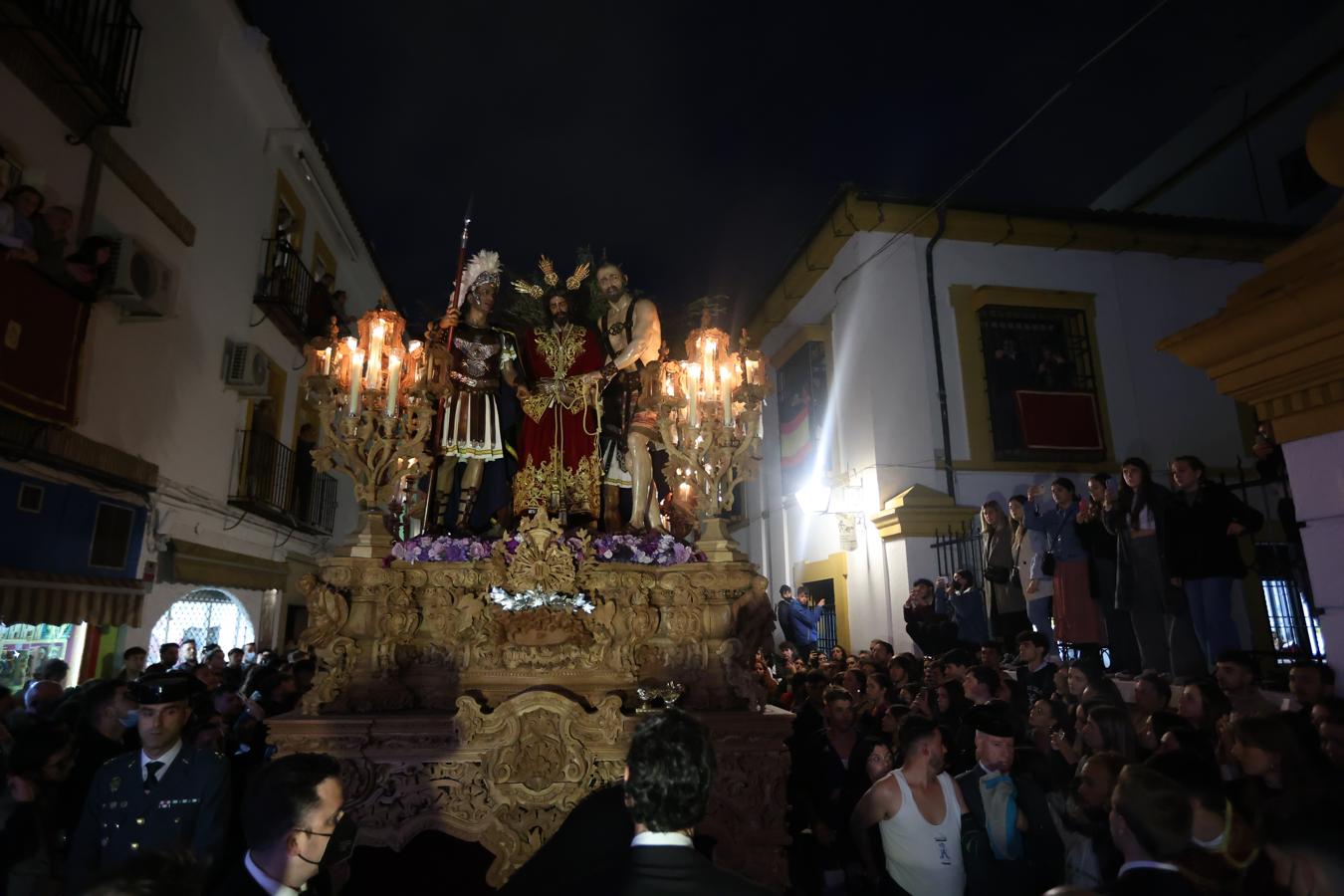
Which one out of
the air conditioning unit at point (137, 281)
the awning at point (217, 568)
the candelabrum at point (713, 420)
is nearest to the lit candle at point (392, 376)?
the candelabrum at point (713, 420)

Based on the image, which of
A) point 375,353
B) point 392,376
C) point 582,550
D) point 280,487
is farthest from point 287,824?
point 280,487

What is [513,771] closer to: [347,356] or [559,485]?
[559,485]

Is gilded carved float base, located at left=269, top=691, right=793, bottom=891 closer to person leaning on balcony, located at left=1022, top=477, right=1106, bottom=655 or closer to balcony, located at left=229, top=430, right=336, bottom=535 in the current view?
person leaning on balcony, located at left=1022, top=477, right=1106, bottom=655

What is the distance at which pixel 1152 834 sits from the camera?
2.36m

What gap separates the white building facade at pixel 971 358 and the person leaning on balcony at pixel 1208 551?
5.90m

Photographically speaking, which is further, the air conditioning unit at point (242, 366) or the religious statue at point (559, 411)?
the air conditioning unit at point (242, 366)

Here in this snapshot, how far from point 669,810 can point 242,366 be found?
11669mm

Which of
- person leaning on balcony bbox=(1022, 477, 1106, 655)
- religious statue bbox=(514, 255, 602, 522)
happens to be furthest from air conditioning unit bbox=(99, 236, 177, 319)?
person leaning on balcony bbox=(1022, 477, 1106, 655)

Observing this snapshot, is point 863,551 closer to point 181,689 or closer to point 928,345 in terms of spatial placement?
point 928,345

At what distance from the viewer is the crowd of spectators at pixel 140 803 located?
8.05 ft

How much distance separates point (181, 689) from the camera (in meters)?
3.33

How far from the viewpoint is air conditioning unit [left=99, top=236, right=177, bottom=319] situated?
809 cm

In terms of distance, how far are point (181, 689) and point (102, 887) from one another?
2.09m

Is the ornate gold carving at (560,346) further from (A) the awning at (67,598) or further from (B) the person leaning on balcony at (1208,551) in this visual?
(A) the awning at (67,598)
